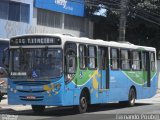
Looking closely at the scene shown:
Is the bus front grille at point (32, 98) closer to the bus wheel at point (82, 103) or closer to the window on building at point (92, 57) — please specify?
the bus wheel at point (82, 103)

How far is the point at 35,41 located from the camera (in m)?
19.7

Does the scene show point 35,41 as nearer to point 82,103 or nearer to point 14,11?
point 82,103

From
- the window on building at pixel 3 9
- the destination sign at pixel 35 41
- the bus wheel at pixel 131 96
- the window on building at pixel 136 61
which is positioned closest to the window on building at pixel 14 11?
the window on building at pixel 3 9

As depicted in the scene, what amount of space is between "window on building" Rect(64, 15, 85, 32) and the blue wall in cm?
62

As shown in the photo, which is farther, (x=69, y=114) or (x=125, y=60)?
(x=125, y=60)

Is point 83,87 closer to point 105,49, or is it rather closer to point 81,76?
point 81,76

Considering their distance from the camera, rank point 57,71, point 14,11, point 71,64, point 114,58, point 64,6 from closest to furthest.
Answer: point 57,71
point 71,64
point 114,58
point 14,11
point 64,6

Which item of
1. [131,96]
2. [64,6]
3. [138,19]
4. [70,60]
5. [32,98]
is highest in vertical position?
[64,6]

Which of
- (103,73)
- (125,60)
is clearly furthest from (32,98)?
(125,60)

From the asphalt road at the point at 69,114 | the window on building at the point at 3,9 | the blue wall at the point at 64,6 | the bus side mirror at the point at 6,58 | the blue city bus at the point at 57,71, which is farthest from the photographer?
the blue wall at the point at 64,6

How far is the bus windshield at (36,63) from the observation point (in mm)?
19203

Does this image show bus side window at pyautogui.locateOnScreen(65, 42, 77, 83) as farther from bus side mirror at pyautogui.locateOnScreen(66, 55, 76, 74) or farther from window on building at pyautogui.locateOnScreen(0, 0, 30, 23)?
window on building at pyautogui.locateOnScreen(0, 0, 30, 23)

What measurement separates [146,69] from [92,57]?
6453mm

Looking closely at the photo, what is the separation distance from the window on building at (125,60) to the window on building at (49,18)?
55.1 ft
